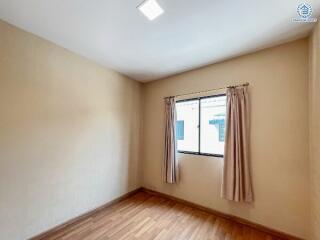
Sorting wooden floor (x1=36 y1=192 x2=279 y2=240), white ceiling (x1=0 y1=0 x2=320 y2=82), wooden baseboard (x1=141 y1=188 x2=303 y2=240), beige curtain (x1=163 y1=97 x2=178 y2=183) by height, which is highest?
white ceiling (x1=0 y1=0 x2=320 y2=82)

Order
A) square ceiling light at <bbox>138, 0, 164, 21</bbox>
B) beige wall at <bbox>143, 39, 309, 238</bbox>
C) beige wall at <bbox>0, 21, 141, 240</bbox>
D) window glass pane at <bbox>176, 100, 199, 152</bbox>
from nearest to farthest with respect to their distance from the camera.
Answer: square ceiling light at <bbox>138, 0, 164, 21</bbox>
beige wall at <bbox>0, 21, 141, 240</bbox>
beige wall at <bbox>143, 39, 309, 238</bbox>
window glass pane at <bbox>176, 100, 199, 152</bbox>

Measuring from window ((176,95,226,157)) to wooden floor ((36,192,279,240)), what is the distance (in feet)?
3.29

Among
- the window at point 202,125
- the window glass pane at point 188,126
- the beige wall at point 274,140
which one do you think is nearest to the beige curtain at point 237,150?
the beige wall at point 274,140

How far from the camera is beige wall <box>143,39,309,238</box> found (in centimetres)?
195

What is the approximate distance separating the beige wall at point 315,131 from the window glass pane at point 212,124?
1.05m

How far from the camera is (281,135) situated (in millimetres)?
2074

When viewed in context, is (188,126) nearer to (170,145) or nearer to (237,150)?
(170,145)

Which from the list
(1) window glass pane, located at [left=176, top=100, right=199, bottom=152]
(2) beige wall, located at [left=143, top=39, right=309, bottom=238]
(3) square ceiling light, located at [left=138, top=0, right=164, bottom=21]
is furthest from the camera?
(1) window glass pane, located at [left=176, top=100, right=199, bottom=152]

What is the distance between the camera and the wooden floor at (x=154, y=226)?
6.62 feet

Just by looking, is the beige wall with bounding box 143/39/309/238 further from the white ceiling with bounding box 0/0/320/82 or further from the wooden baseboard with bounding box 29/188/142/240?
the wooden baseboard with bounding box 29/188/142/240

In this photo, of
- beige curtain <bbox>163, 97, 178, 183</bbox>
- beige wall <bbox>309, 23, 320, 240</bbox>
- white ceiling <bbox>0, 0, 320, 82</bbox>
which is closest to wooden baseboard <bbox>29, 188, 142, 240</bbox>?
beige curtain <bbox>163, 97, 178, 183</bbox>

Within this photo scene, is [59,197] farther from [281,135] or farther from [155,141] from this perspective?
[281,135]

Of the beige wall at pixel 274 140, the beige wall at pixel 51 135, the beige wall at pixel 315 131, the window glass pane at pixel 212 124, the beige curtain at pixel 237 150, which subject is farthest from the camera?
the window glass pane at pixel 212 124

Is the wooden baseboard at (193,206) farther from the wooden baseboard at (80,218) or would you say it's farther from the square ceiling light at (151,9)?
the square ceiling light at (151,9)
